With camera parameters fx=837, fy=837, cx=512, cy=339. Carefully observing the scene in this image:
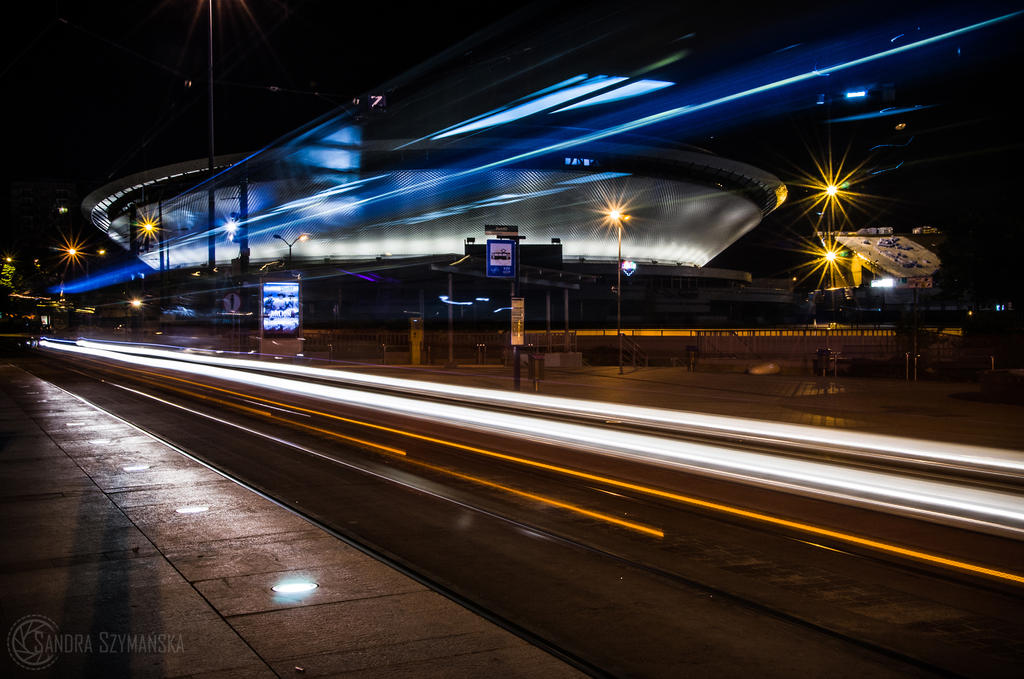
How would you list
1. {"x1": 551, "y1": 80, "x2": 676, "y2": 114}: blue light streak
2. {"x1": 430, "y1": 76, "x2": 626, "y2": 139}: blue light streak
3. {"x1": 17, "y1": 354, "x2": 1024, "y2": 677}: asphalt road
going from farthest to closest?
{"x1": 551, "y1": 80, "x2": 676, "y2": 114}: blue light streak, {"x1": 430, "y1": 76, "x2": 626, "y2": 139}: blue light streak, {"x1": 17, "y1": 354, "x2": 1024, "y2": 677}: asphalt road

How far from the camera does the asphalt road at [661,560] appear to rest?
5.14 m

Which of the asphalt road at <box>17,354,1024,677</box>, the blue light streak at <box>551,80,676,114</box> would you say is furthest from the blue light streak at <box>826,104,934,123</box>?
the asphalt road at <box>17,354,1024,677</box>

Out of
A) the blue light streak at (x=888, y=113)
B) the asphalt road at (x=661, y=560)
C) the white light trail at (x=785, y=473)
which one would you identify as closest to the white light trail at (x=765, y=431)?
the white light trail at (x=785, y=473)

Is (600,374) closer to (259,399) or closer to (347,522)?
(259,399)

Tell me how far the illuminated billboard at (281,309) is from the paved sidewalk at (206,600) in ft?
86.1

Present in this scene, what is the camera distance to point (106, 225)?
4756 inches

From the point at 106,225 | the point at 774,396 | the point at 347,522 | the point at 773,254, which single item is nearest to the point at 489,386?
the point at 774,396

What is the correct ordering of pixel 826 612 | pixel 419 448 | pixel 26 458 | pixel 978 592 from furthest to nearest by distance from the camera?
pixel 419 448
pixel 26 458
pixel 978 592
pixel 826 612

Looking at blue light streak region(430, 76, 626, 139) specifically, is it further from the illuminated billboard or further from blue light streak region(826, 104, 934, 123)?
the illuminated billboard

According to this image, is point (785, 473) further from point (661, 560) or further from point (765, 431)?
point (661, 560)

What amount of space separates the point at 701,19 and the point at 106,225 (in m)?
117

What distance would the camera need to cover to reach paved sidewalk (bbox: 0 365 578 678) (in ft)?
15.8

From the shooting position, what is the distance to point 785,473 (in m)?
10.1

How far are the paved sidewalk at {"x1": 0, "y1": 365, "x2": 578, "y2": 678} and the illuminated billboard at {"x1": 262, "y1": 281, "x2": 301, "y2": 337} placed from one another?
2623 centimetres
